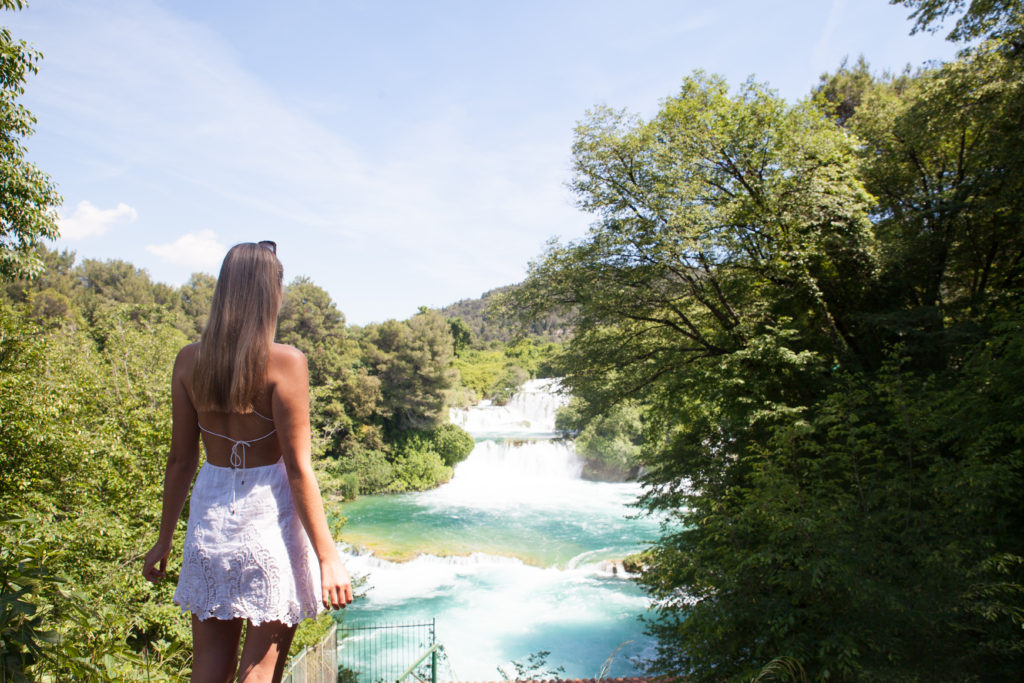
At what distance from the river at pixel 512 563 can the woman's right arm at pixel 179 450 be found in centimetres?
606

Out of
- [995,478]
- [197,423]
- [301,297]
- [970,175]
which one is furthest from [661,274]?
[301,297]

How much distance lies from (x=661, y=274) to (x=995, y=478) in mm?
5810

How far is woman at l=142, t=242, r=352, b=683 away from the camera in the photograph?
4.92 ft

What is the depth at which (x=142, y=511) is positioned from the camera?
9.21 m

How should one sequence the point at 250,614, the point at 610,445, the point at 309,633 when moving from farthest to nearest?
1. the point at 610,445
2. the point at 309,633
3. the point at 250,614

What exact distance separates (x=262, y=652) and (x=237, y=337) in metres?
0.81

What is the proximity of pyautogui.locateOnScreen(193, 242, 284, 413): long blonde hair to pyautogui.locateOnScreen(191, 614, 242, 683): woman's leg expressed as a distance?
571mm

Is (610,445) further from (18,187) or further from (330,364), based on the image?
(18,187)

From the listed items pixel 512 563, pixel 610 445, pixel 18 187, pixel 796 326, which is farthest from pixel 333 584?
pixel 610 445

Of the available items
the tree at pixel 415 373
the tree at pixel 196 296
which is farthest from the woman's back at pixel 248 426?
the tree at pixel 196 296

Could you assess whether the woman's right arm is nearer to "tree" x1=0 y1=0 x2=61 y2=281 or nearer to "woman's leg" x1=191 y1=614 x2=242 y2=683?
"woman's leg" x1=191 y1=614 x2=242 y2=683

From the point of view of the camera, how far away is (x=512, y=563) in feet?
56.6

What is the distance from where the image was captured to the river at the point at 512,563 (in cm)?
1249

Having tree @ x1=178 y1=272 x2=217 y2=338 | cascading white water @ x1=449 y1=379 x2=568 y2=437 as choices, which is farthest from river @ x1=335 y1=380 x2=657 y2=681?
tree @ x1=178 y1=272 x2=217 y2=338
